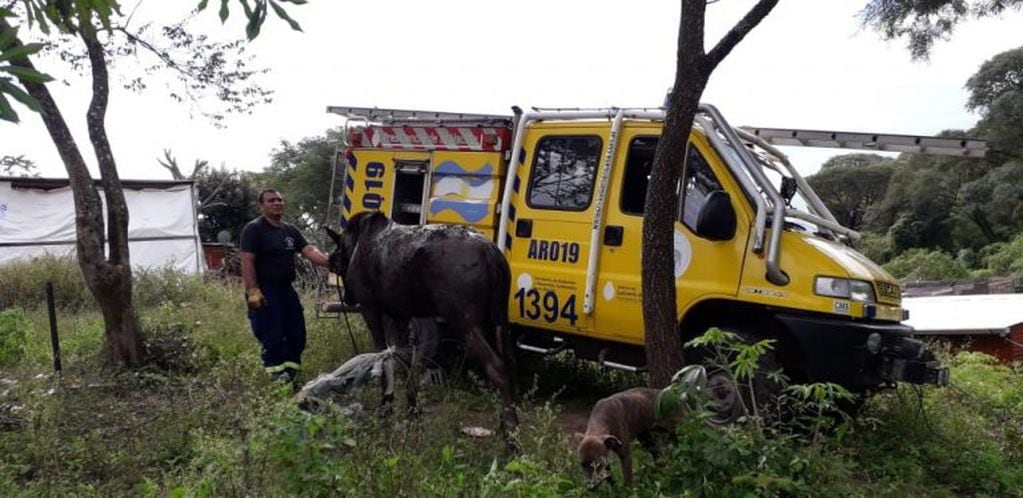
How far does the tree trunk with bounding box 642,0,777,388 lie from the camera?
16.6ft

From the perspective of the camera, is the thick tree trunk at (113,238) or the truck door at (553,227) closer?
the truck door at (553,227)

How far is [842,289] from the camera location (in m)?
5.60

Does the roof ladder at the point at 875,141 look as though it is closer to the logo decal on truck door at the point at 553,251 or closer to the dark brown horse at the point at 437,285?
the logo decal on truck door at the point at 553,251

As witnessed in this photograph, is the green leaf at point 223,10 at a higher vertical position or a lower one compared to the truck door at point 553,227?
higher

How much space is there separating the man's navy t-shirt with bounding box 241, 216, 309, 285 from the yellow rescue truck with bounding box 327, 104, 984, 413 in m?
1.22

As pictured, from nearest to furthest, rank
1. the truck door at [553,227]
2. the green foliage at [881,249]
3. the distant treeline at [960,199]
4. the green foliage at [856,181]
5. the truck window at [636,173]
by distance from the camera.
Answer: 1. the truck window at [636,173]
2. the truck door at [553,227]
3. the distant treeline at [960,199]
4. the green foliage at [881,249]
5. the green foliage at [856,181]

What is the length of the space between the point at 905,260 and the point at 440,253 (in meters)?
29.9

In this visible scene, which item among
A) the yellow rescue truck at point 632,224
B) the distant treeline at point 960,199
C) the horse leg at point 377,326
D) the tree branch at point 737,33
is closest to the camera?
the tree branch at point 737,33

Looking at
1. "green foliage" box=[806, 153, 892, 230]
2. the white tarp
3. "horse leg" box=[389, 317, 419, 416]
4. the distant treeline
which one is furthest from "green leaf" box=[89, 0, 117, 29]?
"green foliage" box=[806, 153, 892, 230]

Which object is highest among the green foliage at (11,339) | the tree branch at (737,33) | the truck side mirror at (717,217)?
the tree branch at (737,33)

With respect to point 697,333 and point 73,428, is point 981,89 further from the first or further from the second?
point 73,428

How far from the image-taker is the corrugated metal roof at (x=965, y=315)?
1090cm

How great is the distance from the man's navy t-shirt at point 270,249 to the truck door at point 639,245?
2.52 metres

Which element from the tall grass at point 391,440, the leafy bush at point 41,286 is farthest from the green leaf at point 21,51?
the leafy bush at point 41,286
